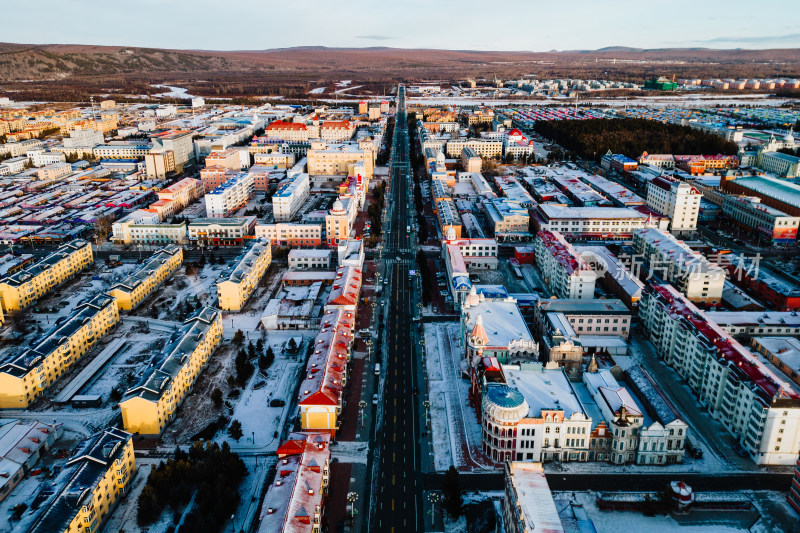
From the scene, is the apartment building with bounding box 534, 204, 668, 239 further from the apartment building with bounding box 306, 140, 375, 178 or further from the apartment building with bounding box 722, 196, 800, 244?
the apartment building with bounding box 306, 140, 375, 178

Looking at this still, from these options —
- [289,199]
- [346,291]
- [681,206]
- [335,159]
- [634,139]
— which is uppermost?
[634,139]

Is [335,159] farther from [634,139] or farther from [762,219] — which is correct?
[762,219]

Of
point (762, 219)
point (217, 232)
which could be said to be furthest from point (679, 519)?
point (217, 232)

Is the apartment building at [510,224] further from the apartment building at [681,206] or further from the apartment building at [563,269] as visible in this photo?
the apartment building at [681,206]

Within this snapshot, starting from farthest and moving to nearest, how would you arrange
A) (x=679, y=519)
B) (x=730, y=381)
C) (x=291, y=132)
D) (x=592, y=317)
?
(x=291, y=132), (x=592, y=317), (x=730, y=381), (x=679, y=519)

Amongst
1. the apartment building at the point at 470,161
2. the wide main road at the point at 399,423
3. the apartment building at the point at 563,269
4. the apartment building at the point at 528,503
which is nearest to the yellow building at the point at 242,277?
the wide main road at the point at 399,423

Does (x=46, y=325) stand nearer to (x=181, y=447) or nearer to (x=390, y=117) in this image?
(x=181, y=447)

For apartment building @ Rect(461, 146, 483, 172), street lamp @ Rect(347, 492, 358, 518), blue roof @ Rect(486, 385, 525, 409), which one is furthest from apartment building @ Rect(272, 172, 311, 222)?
street lamp @ Rect(347, 492, 358, 518)
